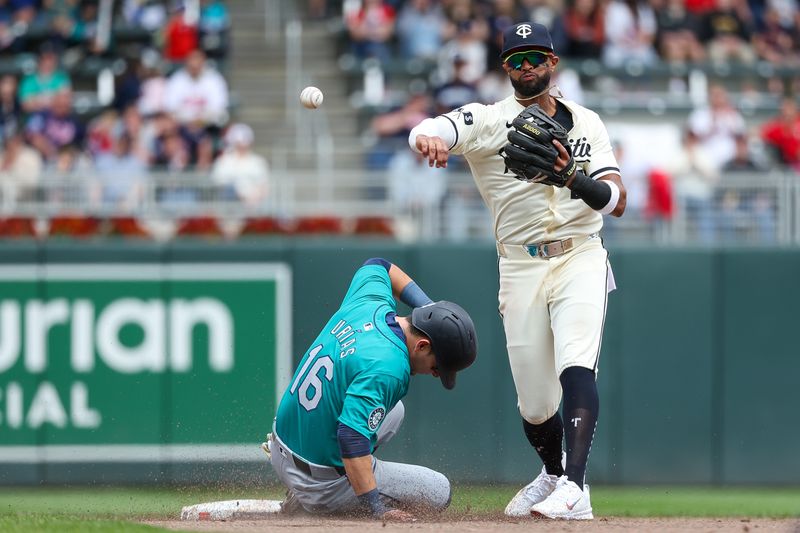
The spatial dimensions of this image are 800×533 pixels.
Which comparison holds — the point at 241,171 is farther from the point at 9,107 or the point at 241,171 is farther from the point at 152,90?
the point at 9,107

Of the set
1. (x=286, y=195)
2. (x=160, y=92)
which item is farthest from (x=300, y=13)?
(x=286, y=195)

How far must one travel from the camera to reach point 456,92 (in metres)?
13.7

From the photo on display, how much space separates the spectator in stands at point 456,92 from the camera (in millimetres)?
13641

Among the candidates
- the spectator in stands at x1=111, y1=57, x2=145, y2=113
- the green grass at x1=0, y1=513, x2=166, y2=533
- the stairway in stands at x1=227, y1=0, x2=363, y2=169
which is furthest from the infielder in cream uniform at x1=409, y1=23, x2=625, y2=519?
the spectator in stands at x1=111, y1=57, x2=145, y2=113

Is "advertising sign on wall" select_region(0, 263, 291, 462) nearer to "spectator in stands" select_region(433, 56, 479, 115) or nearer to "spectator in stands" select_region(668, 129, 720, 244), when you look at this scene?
"spectator in stands" select_region(668, 129, 720, 244)

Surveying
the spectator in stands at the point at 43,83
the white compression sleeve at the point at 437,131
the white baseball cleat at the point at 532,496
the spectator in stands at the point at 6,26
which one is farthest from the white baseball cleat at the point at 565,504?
the spectator in stands at the point at 6,26

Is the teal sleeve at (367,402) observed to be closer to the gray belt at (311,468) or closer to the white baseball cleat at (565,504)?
the gray belt at (311,468)

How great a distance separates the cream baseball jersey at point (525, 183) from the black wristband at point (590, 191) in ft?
0.96

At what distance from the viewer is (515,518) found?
7.04 m

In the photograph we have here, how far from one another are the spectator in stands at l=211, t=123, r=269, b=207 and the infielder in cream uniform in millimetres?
4311

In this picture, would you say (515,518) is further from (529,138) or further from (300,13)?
(300,13)

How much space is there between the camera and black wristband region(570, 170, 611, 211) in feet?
21.4

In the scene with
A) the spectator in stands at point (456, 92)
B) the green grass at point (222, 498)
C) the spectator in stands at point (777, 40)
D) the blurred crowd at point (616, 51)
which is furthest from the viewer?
the spectator in stands at point (777, 40)

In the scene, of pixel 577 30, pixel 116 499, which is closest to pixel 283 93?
pixel 577 30
